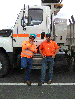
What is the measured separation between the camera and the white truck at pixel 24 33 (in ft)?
20.6

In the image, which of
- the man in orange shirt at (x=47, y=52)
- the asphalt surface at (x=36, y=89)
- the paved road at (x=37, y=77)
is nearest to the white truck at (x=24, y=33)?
the man in orange shirt at (x=47, y=52)

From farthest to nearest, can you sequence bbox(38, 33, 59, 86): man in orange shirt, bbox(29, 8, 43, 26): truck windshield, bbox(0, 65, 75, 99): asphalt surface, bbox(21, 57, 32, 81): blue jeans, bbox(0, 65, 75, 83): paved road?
1. bbox(0, 65, 75, 83): paved road
2. bbox(29, 8, 43, 26): truck windshield
3. bbox(38, 33, 59, 86): man in orange shirt
4. bbox(21, 57, 32, 81): blue jeans
5. bbox(0, 65, 75, 99): asphalt surface

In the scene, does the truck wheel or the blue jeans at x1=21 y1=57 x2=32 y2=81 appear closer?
the blue jeans at x1=21 y1=57 x2=32 y2=81

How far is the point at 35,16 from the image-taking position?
20.7 ft

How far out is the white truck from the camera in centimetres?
629

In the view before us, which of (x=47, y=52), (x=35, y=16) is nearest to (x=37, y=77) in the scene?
(x=47, y=52)

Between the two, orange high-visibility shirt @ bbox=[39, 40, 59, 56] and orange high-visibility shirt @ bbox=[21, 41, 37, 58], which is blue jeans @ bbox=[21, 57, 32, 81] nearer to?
orange high-visibility shirt @ bbox=[21, 41, 37, 58]

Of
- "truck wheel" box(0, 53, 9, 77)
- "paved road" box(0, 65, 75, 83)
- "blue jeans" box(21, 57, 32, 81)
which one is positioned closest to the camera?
"blue jeans" box(21, 57, 32, 81)

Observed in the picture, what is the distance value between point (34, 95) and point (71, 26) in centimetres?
324

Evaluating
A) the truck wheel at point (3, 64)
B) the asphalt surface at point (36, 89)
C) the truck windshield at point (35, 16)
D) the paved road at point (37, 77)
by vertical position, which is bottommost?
the asphalt surface at point (36, 89)

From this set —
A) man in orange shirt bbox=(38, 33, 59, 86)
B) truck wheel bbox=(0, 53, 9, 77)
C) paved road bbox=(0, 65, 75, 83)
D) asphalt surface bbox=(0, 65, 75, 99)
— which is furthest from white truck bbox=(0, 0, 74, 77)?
asphalt surface bbox=(0, 65, 75, 99)

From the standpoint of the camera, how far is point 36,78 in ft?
22.3

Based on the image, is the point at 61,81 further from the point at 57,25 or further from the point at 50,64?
the point at 57,25

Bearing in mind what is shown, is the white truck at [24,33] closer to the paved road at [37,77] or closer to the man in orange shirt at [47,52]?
the man in orange shirt at [47,52]
